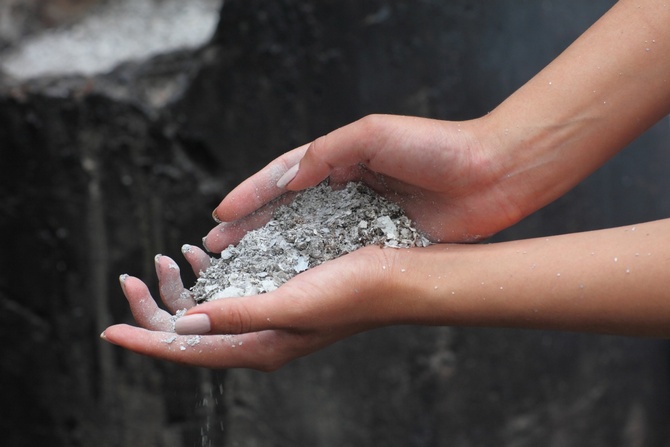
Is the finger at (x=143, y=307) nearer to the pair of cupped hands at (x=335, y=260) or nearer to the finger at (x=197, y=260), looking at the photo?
the pair of cupped hands at (x=335, y=260)

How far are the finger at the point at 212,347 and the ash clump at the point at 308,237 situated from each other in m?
0.09

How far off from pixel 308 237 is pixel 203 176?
31.8 inches

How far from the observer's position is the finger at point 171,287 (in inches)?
47.6

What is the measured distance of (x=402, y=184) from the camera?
4.14 feet

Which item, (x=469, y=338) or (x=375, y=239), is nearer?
(x=375, y=239)

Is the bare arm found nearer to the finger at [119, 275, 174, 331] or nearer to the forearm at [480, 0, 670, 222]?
the forearm at [480, 0, 670, 222]

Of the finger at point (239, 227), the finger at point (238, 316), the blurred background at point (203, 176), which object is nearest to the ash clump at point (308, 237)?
the finger at point (239, 227)

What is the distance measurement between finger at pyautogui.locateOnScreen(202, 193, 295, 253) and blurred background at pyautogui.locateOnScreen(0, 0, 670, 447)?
55 centimetres

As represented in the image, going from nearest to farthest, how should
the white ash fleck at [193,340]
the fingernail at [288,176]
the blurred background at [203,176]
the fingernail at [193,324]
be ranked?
the fingernail at [193,324] < the white ash fleck at [193,340] < the fingernail at [288,176] < the blurred background at [203,176]

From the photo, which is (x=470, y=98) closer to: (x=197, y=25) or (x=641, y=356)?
(x=197, y=25)

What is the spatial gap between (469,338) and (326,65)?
0.85 meters

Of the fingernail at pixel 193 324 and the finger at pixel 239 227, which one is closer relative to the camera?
the fingernail at pixel 193 324

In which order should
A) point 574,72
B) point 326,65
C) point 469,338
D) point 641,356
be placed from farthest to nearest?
point 641,356, point 469,338, point 326,65, point 574,72

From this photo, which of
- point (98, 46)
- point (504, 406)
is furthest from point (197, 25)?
point (504, 406)
